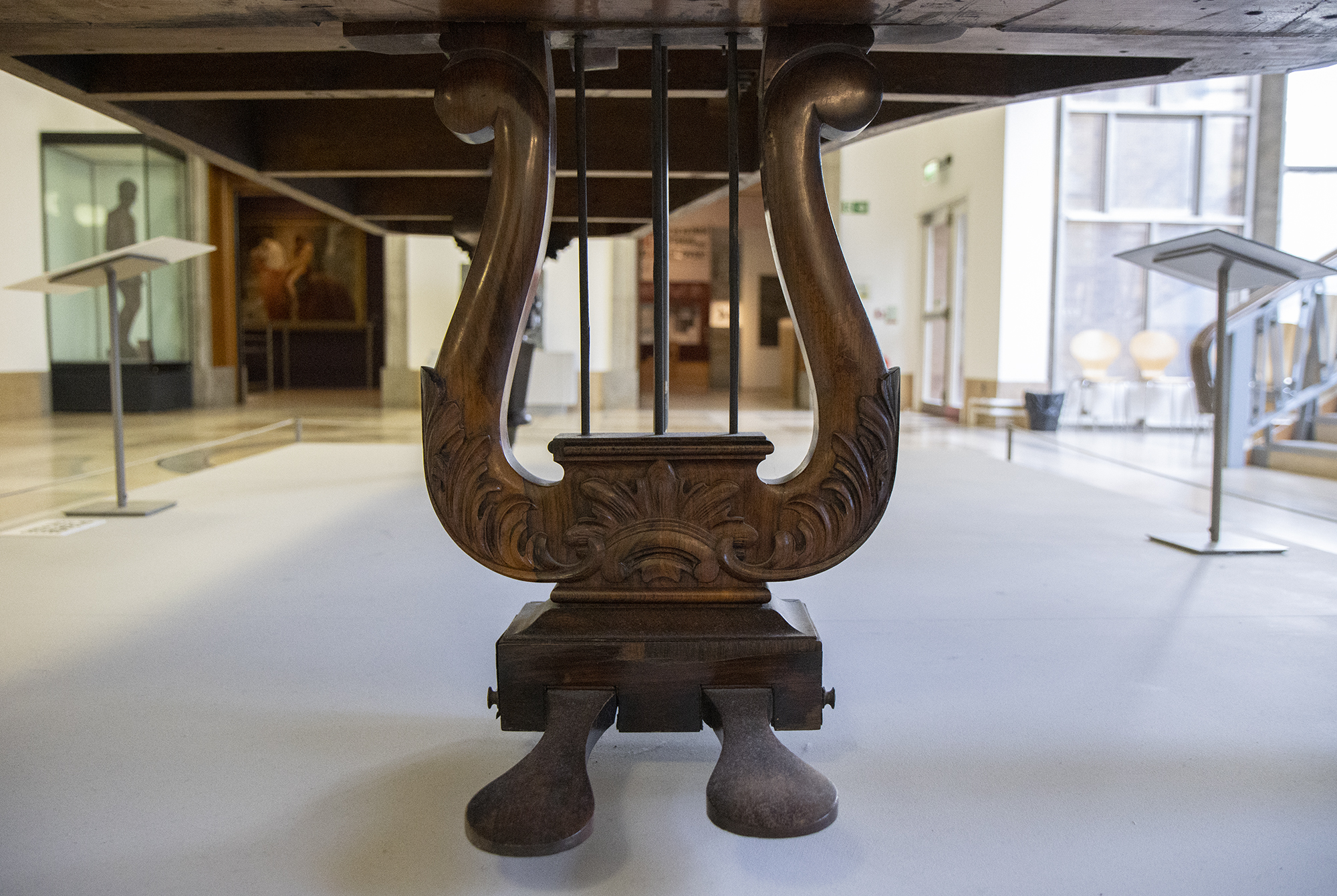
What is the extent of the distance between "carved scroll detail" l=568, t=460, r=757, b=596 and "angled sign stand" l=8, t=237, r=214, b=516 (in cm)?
245

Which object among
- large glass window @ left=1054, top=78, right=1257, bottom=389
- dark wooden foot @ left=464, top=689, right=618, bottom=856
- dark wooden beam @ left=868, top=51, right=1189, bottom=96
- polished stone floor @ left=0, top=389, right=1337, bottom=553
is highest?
large glass window @ left=1054, top=78, right=1257, bottom=389

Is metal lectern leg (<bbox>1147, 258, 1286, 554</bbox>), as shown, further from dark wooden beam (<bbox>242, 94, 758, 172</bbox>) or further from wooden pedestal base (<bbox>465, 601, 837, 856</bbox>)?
wooden pedestal base (<bbox>465, 601, 837, 856</bbox>)

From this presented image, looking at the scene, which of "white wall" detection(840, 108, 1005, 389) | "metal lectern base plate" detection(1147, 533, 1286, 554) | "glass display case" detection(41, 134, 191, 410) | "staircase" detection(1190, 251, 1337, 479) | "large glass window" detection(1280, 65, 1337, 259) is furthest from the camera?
"white wall" detection(840, 108, 1005, 389)

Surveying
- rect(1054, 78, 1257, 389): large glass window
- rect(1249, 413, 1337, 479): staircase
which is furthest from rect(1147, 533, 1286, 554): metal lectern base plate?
rect(1054, 78, 1257, 389): large glass window

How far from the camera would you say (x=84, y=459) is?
14.7 feet

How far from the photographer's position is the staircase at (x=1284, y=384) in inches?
197

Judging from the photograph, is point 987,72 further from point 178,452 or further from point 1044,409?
point 1044,409

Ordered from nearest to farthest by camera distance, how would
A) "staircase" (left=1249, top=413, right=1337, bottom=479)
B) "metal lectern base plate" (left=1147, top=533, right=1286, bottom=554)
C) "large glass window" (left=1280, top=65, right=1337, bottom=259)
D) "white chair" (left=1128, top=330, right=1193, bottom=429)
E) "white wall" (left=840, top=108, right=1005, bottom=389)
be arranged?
"metal lectern base plate" (left=1147, top=533, right=1286, bottom=554) < "staircase" (left=1249, top=413, right=1337, bottom=479) < "large glass window" (left=1280, top=65, right=1337, bottom=259) < "white chair" (left=1128, top=330, right=1193, bottom=429) < "white wall" (left=840, top=108, right=1005, bottom=389)

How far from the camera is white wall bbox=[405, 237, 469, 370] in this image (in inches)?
347

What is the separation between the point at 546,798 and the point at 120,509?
263 cm

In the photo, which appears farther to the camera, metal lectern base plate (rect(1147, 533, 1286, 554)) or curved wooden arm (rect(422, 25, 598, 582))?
metal lectern base plate (rect(1147, 533, 1286, 554))

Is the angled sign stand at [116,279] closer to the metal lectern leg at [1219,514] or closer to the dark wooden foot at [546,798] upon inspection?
the dark wooden foot at [546,798]

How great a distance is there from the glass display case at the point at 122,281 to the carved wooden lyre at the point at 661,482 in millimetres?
8339

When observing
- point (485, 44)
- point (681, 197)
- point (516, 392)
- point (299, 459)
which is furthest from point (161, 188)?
point (485, 44)
